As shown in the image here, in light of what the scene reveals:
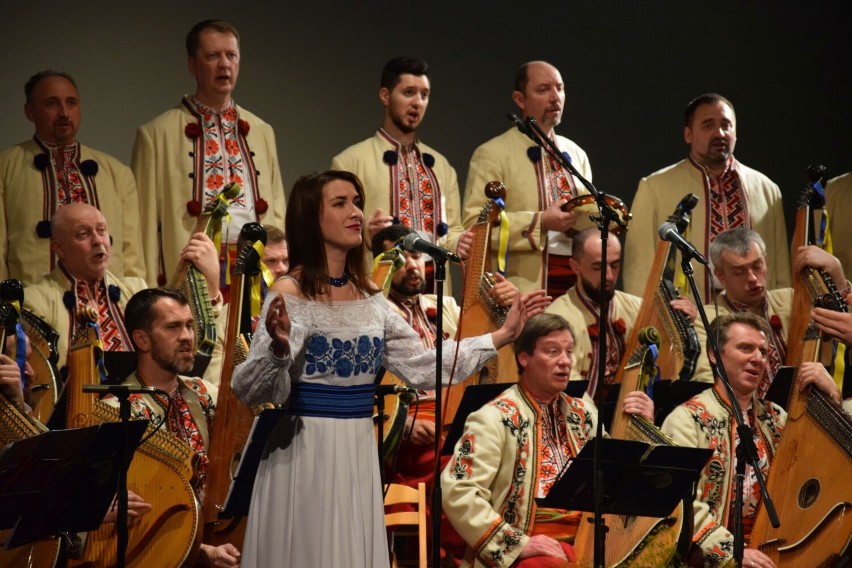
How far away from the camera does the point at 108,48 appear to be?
6508 mm

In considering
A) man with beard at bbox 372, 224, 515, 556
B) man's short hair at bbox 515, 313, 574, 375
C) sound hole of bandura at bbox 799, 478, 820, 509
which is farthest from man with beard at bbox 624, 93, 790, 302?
sound hole of bandura at bbox 799, 478, 820, 509

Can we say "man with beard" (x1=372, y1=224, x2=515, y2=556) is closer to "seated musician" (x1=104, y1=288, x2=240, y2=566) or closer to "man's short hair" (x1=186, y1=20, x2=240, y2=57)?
"seated musician" (x1=104, y1=288, x2=240, y2=566)

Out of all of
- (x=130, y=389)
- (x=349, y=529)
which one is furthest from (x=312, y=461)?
(x=130, y=389)

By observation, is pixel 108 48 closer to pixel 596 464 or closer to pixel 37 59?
pixel 37 59

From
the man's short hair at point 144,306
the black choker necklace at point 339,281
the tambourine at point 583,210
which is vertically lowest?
the man's short hair at point 144,306

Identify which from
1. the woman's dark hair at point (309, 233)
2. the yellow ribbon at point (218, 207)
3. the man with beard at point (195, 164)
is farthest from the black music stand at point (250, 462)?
the man with beard at point (195, 164)

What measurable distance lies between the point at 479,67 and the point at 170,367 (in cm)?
344

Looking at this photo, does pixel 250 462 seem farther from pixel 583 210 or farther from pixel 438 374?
pixel 583 210

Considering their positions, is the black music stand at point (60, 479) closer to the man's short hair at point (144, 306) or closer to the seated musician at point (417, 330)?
the man's short hair at point (144, 306)

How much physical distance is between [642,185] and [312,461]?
3.70 metres

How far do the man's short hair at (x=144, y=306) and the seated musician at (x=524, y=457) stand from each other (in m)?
1.13

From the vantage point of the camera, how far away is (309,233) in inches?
134

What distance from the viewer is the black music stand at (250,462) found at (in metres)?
3.28

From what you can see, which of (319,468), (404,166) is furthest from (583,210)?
(319,468)
